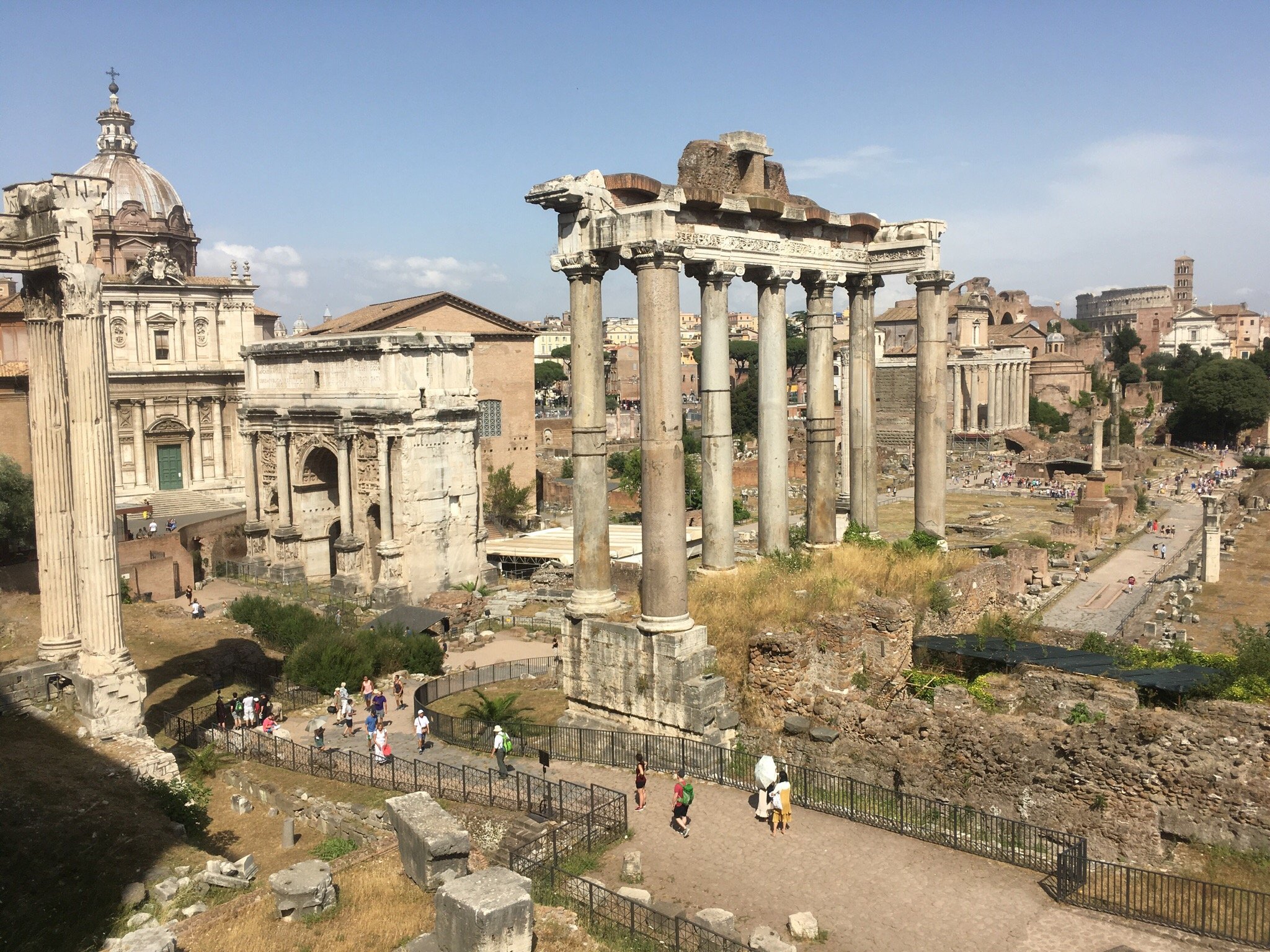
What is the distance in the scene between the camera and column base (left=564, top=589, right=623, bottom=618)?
14.3m

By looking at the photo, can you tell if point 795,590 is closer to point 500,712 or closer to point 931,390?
point 931,390

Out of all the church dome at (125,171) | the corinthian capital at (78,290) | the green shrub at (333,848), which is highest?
the church dome at (125,171)

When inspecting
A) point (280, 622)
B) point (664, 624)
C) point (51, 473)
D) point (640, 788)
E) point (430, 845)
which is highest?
point (51, 473)

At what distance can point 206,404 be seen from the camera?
45.8 meters

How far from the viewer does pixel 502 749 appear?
14.1m

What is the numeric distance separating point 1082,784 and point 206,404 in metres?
42.9

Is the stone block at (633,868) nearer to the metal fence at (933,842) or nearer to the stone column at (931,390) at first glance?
the metal fence at (933,842)

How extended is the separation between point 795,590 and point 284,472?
91.9 ft

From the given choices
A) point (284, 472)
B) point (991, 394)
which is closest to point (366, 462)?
point (284, 472)

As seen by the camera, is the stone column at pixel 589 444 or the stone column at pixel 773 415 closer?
the stone column at pixel 589 444

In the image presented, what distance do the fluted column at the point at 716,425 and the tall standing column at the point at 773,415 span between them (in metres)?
0.85

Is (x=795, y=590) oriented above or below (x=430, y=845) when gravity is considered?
above

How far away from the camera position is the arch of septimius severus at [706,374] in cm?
1345

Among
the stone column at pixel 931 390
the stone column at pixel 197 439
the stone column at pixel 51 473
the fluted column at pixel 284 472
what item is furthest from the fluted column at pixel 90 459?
the stone column at pixel 197 439
